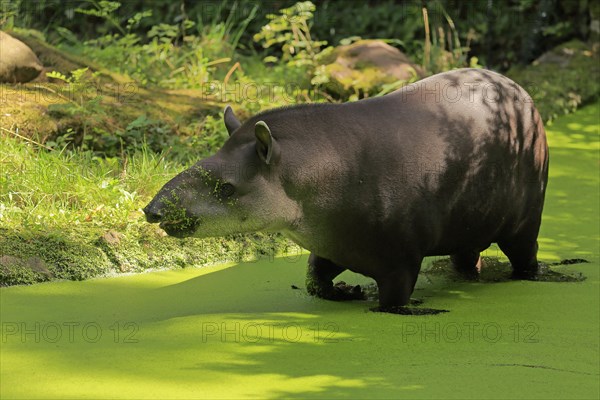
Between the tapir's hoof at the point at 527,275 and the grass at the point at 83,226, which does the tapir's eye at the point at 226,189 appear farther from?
the tapir's hoof at the point at 527,275

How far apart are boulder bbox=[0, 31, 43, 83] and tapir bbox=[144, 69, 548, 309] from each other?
12.7ft

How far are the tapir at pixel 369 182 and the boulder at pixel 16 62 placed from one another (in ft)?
12.7

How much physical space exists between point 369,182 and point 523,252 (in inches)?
52.9

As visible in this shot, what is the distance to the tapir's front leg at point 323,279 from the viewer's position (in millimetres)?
6254

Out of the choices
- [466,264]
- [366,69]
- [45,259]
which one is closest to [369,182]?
[466,264]

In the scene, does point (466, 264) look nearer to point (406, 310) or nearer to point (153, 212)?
point (406, 310)

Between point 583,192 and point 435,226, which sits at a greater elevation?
point 435,226

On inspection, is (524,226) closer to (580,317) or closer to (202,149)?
(580,317)

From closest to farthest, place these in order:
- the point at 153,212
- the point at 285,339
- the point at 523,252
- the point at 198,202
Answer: the point at 285,339, the point at 153,212, the point at 198,202, the point at 523,252

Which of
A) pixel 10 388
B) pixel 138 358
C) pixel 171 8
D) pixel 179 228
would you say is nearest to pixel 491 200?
pixel 179 228

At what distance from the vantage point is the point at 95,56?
37.5ft

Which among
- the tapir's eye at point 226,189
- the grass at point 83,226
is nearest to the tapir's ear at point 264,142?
the tapir's eye at point 226,189

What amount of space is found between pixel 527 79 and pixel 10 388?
8.35 meters

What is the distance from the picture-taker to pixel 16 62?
941 cm
